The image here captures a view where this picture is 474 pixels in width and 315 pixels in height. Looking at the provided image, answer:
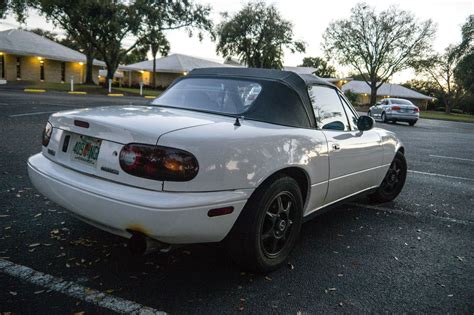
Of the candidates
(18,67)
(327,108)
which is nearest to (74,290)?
(327,108)

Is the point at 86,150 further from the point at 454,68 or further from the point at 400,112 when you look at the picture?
the point at 454,68

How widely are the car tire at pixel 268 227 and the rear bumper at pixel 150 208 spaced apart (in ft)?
0.34

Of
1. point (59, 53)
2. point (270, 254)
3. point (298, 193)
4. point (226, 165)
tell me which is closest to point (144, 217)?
point (226, 165)

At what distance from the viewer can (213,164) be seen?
8.18ft

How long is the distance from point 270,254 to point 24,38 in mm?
41676

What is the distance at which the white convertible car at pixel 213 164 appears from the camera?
2.43 m

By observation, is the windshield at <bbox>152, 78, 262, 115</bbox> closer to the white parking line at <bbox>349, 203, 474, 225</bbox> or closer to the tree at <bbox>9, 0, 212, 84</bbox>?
the white parking line at <bbox>349, 203, 474, 225</bbox>

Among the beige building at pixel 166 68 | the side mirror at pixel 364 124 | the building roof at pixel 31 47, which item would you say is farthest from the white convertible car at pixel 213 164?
the beige building at pixel 166 68

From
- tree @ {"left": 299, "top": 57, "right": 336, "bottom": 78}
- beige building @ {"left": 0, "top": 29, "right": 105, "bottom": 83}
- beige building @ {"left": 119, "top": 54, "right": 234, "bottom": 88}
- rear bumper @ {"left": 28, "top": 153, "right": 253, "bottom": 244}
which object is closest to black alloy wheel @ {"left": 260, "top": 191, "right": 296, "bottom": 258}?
rear bumper @ {"left": 28, "top": 153, "right": 253, "bottom": 244}

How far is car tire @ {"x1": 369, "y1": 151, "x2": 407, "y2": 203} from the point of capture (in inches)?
198

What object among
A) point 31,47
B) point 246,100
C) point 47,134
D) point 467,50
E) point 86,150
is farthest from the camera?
point 467,50

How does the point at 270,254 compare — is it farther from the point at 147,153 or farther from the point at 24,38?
the point at 24,38

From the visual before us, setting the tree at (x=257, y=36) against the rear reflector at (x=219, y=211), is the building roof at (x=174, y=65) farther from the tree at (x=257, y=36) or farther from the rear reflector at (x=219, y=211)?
the rear reflector at (x=219, y=211)

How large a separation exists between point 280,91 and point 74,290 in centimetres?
218
